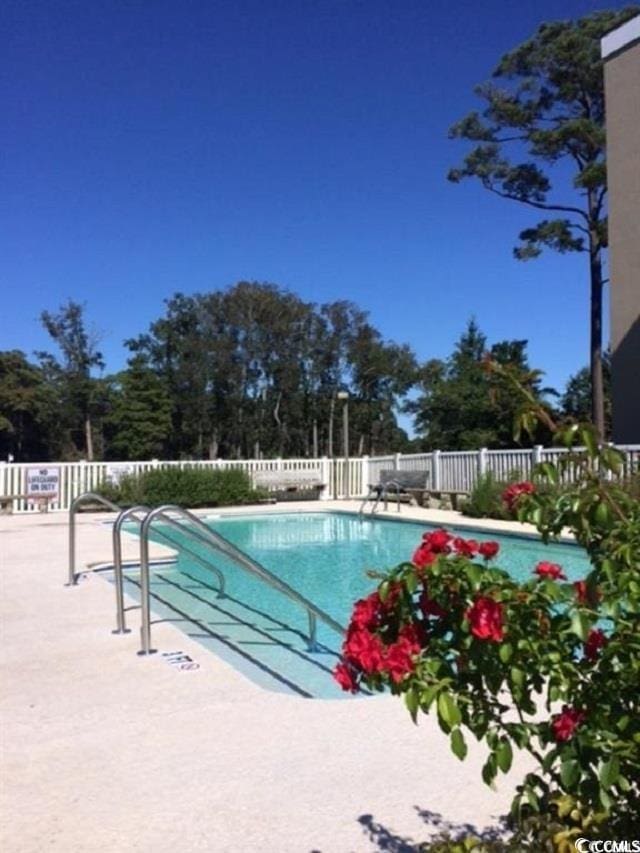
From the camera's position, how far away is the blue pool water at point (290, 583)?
5196 millimetres

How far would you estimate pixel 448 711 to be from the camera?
1.41 meters

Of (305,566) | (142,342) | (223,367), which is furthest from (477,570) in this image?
(142,342)

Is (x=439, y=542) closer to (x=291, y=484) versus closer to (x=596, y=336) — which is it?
(x=291, y=484)

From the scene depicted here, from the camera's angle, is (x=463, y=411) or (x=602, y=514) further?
(x=463, y=411)

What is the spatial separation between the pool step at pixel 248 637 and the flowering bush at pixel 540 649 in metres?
2.97

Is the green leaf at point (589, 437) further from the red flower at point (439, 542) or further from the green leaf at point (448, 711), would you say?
the green leaf at point (448, 711)

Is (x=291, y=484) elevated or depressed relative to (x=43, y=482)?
depressed

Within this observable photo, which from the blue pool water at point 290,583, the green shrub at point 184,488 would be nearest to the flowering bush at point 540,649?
the blue pool water at point 290,583

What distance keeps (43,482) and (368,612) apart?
18.3 m

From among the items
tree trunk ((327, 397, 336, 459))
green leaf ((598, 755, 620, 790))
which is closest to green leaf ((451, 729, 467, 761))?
green leaf ((598, 755, 620, 790))

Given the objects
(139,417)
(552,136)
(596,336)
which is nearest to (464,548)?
(596,336)

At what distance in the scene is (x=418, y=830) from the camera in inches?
96.2

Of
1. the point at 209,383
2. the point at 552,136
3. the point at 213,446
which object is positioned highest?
the point at 552,136

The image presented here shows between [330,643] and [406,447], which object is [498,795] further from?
[406,447]
